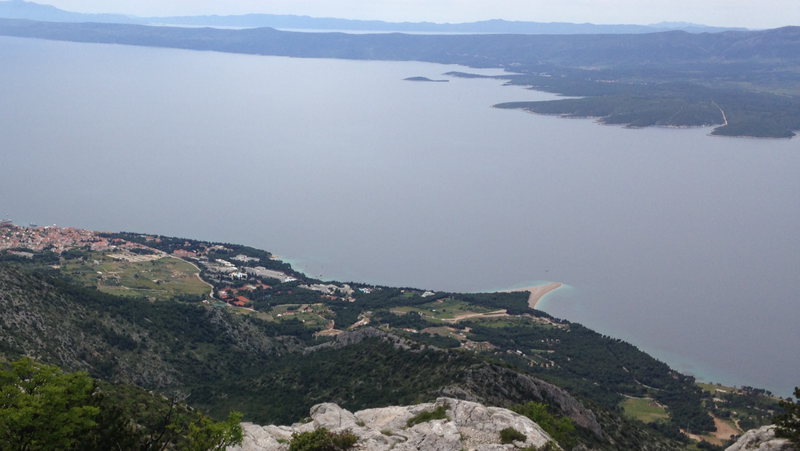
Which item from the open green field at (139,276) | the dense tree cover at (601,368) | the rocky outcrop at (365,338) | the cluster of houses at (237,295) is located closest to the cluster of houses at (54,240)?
the open green field at (139,276)

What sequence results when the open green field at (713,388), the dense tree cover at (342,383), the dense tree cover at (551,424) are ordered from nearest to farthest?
the dense tree cover at (551,424) < the dense tree cover at (342,383) < the open green field at (713,388)

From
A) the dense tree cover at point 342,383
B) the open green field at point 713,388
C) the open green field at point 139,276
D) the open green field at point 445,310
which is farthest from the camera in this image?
the open green field at point 445,310

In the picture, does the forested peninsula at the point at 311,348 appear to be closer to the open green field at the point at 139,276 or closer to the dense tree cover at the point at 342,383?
the dense tree cover at the point at 342,383

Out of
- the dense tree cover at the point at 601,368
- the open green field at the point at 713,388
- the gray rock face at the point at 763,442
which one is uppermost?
the gray rock face at the point at 763,442

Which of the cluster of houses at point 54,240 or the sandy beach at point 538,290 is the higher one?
the cluster of houses at point 54,240

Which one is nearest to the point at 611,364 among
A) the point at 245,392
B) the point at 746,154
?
the point at 245,392

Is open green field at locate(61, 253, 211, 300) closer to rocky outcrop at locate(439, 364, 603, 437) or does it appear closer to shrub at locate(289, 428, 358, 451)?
rocky outcrop at locate(439, 364, 603, 437)
